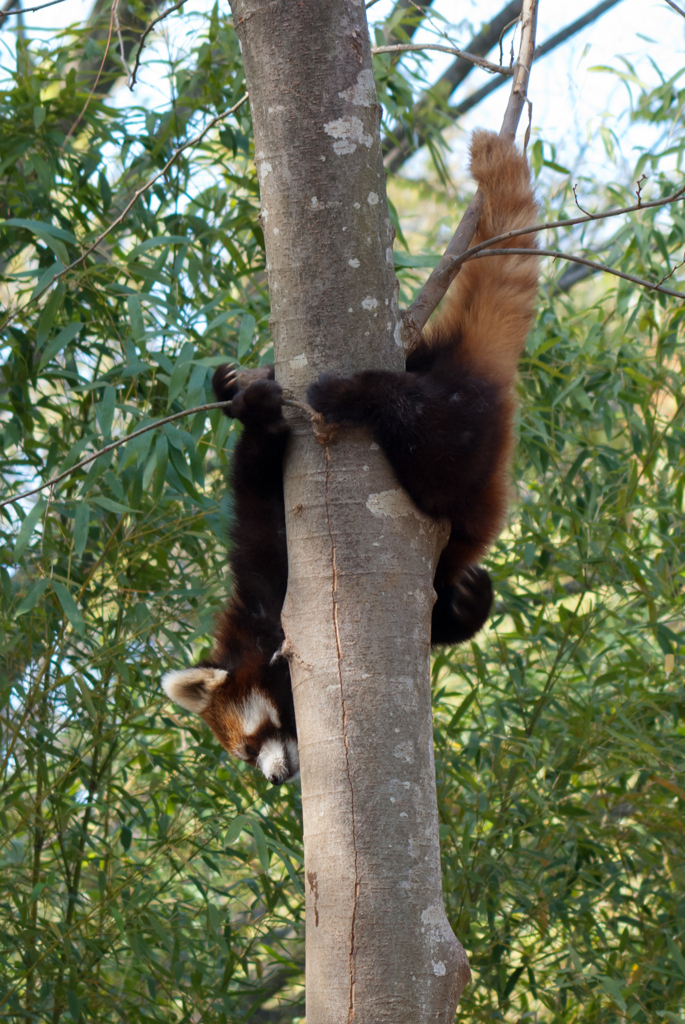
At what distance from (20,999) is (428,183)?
210 inches

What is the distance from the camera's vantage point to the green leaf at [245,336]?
2.05 metres

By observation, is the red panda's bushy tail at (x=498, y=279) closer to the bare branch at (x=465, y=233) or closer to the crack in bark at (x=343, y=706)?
the bare branch at (x=465, y=233)

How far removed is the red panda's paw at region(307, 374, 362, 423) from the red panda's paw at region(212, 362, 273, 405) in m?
0.54

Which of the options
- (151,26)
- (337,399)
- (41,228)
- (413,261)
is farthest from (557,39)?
(337,399)

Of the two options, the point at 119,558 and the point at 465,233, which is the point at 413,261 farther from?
the point at 119,558

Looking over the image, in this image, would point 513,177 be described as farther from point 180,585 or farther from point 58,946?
point 58,946

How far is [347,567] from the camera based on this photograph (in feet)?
3.49

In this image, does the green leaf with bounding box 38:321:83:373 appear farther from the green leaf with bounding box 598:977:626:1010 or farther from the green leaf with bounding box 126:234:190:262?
the green leaf with bounding box 598:977:626:1010

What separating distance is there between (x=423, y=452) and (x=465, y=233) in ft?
1.25

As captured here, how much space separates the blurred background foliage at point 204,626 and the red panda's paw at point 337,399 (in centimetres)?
80

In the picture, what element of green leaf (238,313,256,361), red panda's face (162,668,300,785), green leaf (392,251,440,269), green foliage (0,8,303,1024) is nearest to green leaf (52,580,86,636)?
green foliage (0,8,303,1024)

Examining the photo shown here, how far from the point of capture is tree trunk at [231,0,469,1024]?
0.94 m

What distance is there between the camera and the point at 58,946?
6.62 feet

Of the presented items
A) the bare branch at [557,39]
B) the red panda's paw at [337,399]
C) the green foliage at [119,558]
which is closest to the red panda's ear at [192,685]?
the green foliage at [119,558]
